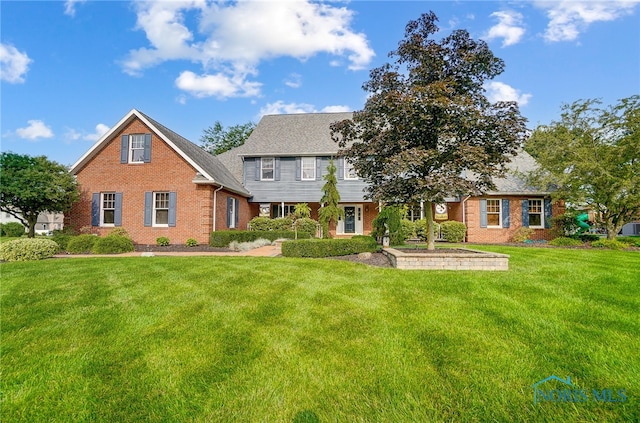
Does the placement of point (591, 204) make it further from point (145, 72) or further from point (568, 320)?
point (145, 72)

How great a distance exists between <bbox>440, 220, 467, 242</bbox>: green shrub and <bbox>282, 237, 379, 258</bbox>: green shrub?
879cm

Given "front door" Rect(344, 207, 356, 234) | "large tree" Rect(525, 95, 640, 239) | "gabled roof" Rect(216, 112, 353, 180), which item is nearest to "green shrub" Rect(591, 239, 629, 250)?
"large tree" Rect(525, 95, 640, 239)

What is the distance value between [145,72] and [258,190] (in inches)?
331

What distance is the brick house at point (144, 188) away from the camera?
14.7m

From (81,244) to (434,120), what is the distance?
1365cm

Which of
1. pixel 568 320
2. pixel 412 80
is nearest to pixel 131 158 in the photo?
pixel 412 80

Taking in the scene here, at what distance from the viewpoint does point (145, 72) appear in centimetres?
1435

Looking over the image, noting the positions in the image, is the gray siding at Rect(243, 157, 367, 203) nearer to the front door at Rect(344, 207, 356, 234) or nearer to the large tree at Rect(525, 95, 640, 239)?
the front door at Rect(344, 207, 356, 234)

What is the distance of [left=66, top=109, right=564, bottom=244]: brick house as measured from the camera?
14.8 m

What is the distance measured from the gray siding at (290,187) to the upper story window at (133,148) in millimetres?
5965

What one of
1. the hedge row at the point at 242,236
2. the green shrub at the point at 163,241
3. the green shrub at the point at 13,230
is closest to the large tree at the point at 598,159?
the hedge row at the point at 242,236

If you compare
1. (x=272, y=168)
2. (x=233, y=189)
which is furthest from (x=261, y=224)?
(x=272, y=168)

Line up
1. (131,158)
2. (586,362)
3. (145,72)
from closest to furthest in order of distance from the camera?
(586,362) < (145,72) < (131,158)

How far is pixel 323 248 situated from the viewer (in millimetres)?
10344
